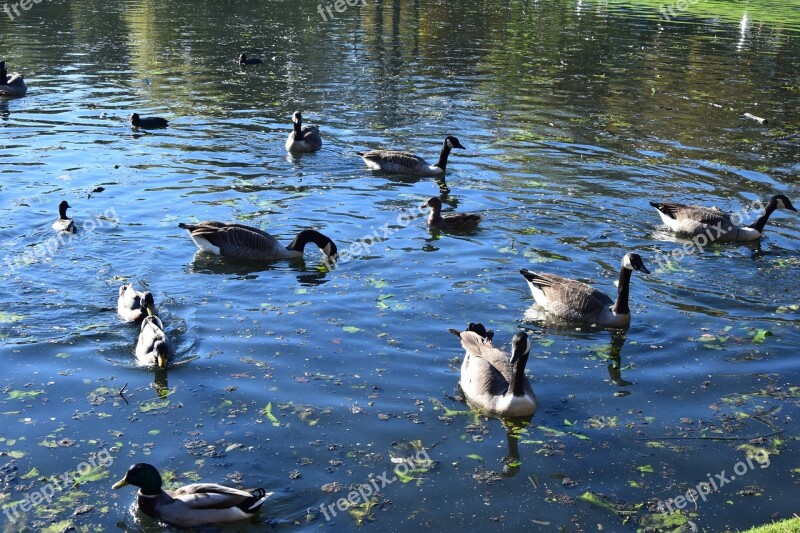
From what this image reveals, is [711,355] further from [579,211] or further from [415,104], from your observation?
[415,104]

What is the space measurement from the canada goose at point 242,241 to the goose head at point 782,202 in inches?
388

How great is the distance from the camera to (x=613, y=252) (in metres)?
18.8

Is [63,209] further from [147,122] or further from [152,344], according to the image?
[147,122]

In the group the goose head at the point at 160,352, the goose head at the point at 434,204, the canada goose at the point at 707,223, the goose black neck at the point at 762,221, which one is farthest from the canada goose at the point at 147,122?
the goose black neck at the point at 762,221

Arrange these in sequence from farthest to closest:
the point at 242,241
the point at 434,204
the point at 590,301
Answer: the point at 434,204 < the point at 242,241 < the point at 590,301

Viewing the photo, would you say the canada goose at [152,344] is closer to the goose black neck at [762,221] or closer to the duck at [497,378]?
the duck at [497,378]

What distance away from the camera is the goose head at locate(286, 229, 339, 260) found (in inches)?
715

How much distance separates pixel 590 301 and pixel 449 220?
5.19 metres

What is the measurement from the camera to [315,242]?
60.6 feet

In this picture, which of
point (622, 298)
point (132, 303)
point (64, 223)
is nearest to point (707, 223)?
point (622, 298)

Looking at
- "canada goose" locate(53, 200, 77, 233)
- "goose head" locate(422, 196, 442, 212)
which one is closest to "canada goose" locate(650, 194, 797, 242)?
"goose head" locate(422, 196, 442, 212)

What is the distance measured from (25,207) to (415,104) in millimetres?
15544

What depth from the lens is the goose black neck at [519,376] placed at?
40.4 ft

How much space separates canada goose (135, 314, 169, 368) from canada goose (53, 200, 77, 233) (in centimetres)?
558
